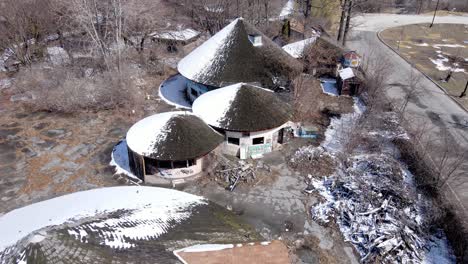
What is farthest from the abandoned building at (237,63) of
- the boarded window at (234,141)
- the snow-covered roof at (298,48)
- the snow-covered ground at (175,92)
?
the snow-covered roof at (298,48)

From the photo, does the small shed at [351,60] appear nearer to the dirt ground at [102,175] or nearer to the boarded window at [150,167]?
the dirt ground at [102,175]

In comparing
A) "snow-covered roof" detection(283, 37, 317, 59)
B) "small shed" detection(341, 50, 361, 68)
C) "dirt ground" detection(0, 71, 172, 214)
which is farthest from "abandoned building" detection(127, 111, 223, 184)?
"small shed" detection(341, 50, 361, 68)

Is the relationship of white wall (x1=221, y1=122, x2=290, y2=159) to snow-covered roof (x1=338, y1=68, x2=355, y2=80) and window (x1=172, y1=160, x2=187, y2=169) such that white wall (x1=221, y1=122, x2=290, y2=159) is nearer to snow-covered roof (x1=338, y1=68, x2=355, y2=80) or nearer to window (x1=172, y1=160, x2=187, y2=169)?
window (x1=172, y1=160, x2=187, y2=169)

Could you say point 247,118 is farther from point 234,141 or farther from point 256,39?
point 256,39

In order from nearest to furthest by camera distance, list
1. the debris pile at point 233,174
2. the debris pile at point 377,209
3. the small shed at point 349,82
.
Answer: the debris pile at point 377,209, the debris pile at point 233,174, the small shed at point 349,82

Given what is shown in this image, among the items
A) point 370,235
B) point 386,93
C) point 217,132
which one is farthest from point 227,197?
point 386,93

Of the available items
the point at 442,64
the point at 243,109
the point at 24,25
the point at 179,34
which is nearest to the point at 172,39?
the point at 179,34

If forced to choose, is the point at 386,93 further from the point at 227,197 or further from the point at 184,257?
the point at 184,257
